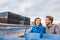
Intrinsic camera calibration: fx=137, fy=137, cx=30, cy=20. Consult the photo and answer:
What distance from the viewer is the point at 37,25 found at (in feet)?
12.2

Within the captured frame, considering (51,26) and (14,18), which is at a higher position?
(14,18)

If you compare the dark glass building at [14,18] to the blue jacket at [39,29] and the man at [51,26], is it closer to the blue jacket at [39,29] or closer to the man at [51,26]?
the blue jacket at [39,29]

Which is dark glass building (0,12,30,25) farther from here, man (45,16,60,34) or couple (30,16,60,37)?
man (45,16,60,34)

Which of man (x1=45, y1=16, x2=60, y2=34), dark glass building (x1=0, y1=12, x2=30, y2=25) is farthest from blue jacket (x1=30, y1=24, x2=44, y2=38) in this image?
dark glass building (x1=0, y1=12, x2=30, y2=25)

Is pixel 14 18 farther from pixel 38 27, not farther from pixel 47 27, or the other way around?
pixel 47 27

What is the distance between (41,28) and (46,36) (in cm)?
28

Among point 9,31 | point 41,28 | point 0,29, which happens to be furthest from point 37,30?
point 9,31

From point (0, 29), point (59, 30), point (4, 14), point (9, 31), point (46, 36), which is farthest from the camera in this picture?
point (4, 14)

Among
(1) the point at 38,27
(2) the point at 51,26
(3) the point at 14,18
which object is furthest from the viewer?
(3) the point at 14,18

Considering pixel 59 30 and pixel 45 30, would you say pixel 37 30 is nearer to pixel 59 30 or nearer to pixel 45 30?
pixel 45 30

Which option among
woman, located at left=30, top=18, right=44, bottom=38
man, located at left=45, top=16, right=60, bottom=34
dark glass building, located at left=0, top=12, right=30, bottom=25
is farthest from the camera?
dark glass building, located at left=0, top=12, right=30, bottom=25

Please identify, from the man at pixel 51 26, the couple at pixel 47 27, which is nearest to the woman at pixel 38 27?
the couple at pixel 47 27

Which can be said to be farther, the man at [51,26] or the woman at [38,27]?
the woman at [38,27]

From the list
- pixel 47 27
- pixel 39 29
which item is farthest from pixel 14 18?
pixel 47 27
